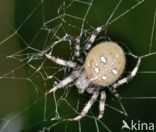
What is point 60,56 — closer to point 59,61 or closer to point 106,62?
point 59,61

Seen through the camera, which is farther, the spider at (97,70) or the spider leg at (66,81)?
the spider leg at (66,81)

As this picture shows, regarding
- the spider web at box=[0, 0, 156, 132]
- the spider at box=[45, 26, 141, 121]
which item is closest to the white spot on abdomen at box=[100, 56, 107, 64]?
the spider at box=[45, 26, 141, 121]

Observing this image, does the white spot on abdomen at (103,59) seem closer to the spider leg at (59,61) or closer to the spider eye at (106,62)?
the spider eye at (106,62)

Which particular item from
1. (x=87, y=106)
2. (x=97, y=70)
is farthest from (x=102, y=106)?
(x=97, y=70)

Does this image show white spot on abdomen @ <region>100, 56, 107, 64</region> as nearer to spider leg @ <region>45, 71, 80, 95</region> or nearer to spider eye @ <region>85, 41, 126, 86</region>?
spider eye @ <region>85, 41, 126, 86</region>

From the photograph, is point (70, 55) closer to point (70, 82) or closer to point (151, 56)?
point (70, 82)

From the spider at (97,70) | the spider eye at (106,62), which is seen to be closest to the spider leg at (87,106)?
the spider at (97,70)
